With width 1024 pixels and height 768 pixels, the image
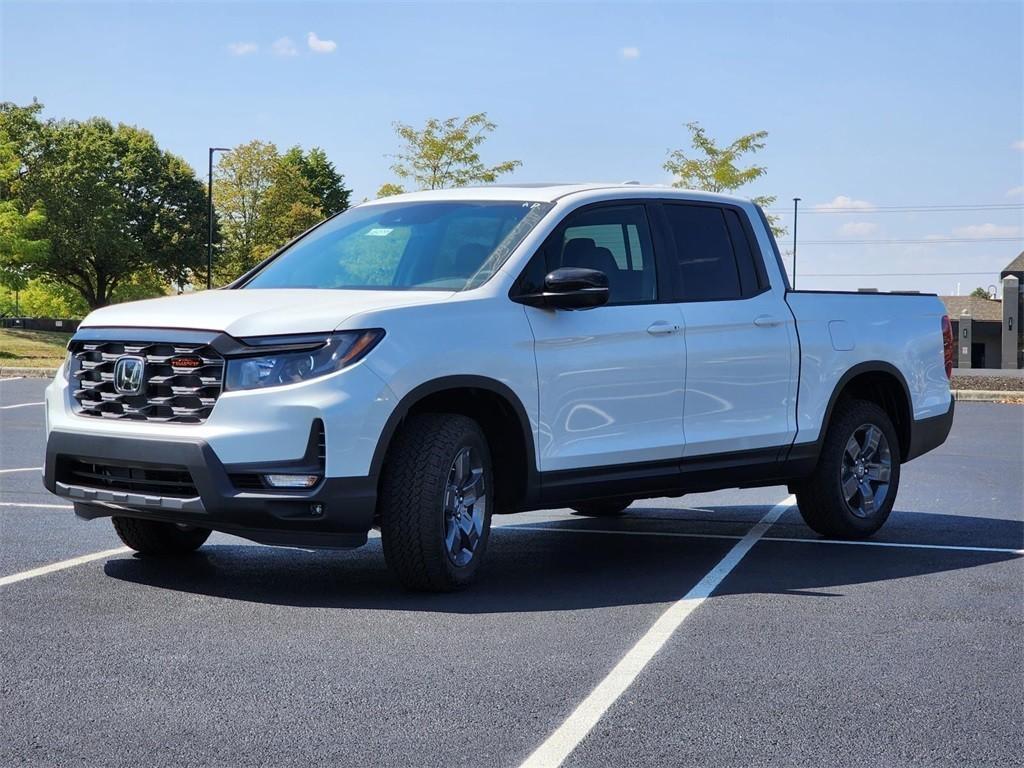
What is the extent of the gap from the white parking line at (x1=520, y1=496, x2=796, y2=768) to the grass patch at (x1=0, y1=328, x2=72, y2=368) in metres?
33.7

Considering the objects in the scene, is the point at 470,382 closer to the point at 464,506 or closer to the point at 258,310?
the point at 464,506

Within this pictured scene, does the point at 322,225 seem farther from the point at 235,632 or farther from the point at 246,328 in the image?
the point at 235,632

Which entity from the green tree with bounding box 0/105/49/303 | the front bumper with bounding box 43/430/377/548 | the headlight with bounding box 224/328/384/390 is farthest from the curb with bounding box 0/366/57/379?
the headlight with bounding box 224/328/384/390

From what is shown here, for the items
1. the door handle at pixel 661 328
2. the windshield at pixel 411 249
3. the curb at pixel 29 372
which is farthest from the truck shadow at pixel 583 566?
the curb at pixel 29 372

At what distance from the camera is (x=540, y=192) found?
8.24m

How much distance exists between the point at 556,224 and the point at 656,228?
856 mm

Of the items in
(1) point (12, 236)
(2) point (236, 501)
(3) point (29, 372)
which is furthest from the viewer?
(1) point (12, 236)

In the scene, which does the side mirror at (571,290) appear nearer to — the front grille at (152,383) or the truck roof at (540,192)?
the truck roof at (540,192)

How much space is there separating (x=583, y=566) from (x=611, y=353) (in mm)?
1320

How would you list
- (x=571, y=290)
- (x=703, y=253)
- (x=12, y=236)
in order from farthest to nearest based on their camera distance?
1. (x=12, y=236)
2. (x=703, y=253)
3. (x=571, y=290)

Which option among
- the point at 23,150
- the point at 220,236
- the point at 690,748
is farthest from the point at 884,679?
the point at 220,236

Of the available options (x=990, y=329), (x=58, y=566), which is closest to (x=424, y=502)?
(x=58, y=566)

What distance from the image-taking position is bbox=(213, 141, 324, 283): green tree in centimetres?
7938

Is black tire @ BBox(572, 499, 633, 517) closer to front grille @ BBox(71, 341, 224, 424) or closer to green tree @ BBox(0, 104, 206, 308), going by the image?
front grille @ BBox(71, 341, 224, 424)
